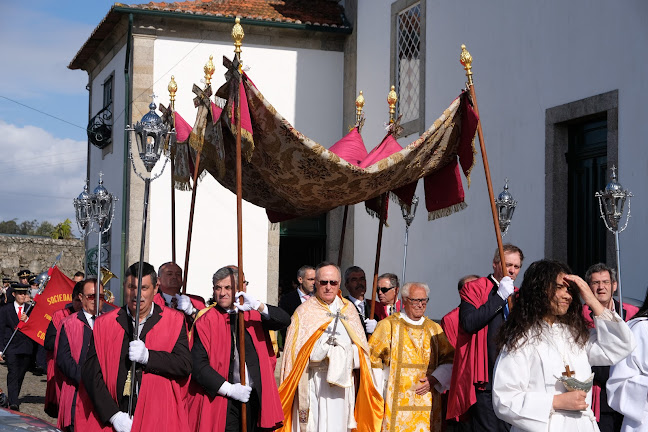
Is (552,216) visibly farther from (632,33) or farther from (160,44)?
(160,44)

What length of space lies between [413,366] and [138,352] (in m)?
2.45

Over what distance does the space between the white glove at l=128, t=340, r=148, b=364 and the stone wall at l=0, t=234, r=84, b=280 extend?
A: 21949 mm

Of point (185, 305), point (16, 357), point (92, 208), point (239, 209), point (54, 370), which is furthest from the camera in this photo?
point (16, 357)

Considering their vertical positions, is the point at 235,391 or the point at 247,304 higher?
the point at 247,304

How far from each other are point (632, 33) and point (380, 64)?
6.94 meters

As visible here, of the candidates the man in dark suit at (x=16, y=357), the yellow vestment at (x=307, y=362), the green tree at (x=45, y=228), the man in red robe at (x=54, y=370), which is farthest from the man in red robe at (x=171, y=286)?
the green tree at (x=45, y=228)

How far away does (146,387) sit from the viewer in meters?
6.39

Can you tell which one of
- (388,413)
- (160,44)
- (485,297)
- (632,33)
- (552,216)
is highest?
(160,44)

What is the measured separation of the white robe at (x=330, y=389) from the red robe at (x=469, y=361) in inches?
31.8

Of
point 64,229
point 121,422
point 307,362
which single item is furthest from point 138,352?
point 64,229

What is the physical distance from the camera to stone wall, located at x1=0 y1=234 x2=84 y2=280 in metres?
27.4

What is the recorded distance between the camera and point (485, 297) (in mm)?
7059

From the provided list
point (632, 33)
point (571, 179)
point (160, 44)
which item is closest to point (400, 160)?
point (632, 33)

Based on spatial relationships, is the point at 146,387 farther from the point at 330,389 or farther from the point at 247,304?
the point at 330,389
